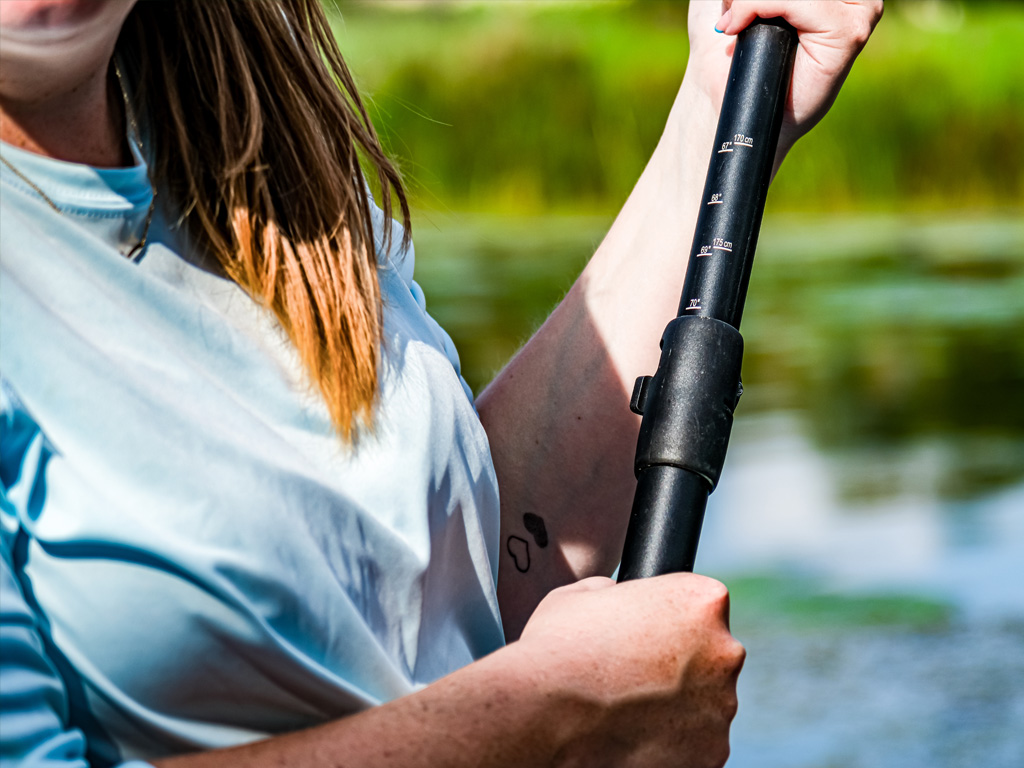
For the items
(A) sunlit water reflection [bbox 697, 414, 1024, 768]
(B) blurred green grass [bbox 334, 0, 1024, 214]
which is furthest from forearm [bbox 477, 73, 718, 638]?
(B) blurred green grass [bbox 334, 0, 1024, 214]

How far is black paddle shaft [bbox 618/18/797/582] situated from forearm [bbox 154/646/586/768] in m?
0.11

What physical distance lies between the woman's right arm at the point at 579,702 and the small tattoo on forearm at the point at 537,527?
28 cm

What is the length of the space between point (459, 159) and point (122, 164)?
723cm

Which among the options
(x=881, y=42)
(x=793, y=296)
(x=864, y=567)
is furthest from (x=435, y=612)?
(x=881, y=42)

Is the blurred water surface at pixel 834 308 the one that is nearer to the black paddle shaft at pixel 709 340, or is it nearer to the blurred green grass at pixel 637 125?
the blurred green grass at pixel 637 125

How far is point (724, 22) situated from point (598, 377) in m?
0.31

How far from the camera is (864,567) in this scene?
3.43 metres

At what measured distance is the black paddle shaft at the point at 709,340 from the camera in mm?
788

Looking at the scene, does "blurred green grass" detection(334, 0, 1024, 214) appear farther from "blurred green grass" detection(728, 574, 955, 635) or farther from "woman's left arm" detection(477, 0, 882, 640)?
"woman's left arm" detection(477, 0, 882, 640)

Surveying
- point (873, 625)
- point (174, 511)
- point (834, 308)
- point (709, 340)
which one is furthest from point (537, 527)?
point (834, 308)

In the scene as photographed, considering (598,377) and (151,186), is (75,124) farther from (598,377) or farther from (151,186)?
(598,377)

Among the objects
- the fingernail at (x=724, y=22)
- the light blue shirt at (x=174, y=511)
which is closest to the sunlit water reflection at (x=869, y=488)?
the fingernail at (x=724, y=22)

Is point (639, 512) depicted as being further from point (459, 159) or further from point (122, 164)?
point (459, 159)

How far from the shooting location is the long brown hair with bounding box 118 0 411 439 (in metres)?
0.84
